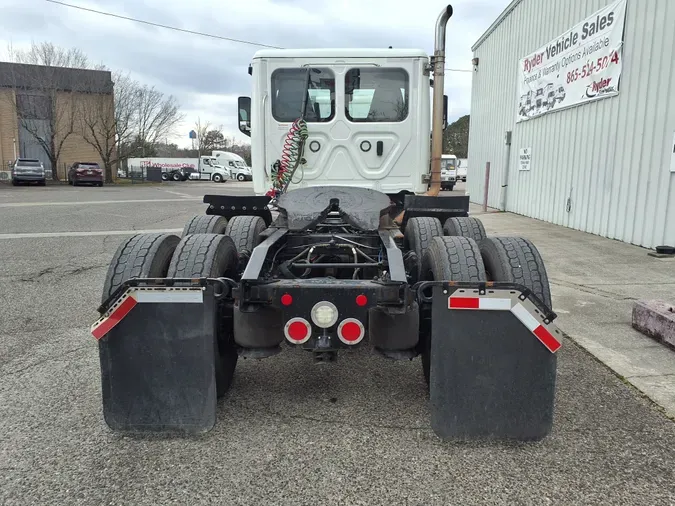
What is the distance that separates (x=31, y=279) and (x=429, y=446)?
5917 millimetres

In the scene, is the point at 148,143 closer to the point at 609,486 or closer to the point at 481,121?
the point at 481,121

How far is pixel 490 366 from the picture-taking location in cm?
272

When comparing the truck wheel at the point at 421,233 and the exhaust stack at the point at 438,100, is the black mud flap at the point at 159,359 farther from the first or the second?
the exhaust stack at the point at 438,100

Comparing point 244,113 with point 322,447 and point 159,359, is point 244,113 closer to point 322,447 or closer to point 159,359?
point 159,359

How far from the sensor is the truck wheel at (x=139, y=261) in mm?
3086

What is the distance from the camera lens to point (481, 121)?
62.7ft

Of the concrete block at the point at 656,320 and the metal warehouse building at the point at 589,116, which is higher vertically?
the metal warehouse building at the point at 589,116

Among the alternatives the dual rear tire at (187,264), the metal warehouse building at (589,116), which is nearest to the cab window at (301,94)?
the dual rear tire at (187,264)

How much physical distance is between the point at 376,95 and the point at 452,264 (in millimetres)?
3370

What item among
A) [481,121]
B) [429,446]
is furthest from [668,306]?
[481,121]

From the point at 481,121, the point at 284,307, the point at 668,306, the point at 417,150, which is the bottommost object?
the point at 668,306

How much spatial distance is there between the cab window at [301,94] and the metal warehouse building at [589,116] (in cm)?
565

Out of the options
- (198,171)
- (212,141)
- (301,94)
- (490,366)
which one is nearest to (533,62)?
(301,94)

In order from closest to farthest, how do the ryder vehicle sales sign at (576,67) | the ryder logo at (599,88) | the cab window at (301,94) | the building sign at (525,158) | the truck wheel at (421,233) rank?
the truck wheel at (421,233)
the cab window at (301,94)
the ryder vehicle sales sign at (576,67)
the ryder logo at (599,88)
the building sign at (525,158)
